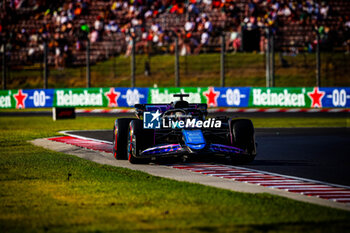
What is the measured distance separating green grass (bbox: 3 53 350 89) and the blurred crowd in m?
0.90

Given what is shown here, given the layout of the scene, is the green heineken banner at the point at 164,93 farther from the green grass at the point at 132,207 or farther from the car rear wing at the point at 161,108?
the green grass at the point at 132,207

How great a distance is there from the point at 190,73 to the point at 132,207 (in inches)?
944

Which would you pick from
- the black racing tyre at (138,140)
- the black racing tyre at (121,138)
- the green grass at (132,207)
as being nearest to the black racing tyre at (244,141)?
the black racing tyre at (138,140)

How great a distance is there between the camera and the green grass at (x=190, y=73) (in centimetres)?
3102

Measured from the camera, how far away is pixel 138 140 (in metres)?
11.7

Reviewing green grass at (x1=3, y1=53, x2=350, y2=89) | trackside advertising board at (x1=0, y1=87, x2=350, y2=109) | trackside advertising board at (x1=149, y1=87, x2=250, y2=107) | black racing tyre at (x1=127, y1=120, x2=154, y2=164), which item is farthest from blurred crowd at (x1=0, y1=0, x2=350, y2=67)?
black racing tyre at (x1=127, y1=120, x2=154, y2=164)

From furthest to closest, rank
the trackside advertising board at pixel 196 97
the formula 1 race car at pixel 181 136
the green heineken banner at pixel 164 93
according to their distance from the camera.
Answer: the green heineken banner at pixel 164 93 → the trackside advertising board at pixel 196 97 → the formula 1 race car at pixel 181 136

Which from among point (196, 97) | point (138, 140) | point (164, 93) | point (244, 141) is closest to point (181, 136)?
point (138, 140)

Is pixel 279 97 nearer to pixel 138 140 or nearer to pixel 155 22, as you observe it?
pixel 155 22

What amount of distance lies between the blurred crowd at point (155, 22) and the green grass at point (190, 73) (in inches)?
35.4

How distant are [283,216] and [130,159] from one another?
5522 mm

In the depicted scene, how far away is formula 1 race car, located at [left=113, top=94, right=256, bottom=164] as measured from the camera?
11.5 metres

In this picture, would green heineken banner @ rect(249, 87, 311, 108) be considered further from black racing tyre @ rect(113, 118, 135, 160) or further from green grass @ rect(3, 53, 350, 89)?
black racing tyre @ rect(113, 118, 135, 160)

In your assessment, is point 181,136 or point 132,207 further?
point 181,136
